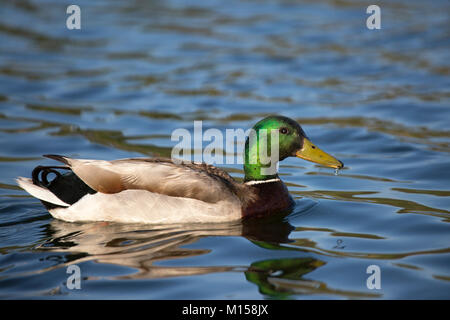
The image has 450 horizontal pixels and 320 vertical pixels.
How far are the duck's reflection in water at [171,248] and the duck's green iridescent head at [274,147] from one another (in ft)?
1.71

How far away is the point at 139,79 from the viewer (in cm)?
1262

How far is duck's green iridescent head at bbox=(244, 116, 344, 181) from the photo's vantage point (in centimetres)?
649

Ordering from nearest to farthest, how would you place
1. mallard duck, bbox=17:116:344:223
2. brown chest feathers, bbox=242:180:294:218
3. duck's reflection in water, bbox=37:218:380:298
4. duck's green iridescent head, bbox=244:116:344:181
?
duck's reflection in water, bbox=37:218:380:298 < mallard duck, bbox=17:116:344:223 < brown chest feathers, bbox=242:180:294:218 < duck's green iridescent head, bbox=244:116:344:181

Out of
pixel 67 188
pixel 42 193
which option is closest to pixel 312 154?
pixel 67 188

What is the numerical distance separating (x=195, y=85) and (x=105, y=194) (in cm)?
631

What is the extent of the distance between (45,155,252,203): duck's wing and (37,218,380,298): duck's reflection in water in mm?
304

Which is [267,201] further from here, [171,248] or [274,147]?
[171,248]

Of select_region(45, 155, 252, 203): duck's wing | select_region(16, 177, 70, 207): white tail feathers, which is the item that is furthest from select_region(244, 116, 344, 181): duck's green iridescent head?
select_region(16, 177, 70, 207): white tail feathers

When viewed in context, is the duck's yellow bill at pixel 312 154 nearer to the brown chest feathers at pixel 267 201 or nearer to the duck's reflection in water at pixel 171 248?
the brown chest feathers at pixel 267 201

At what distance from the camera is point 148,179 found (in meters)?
6.15

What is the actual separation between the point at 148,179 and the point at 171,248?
85 cm

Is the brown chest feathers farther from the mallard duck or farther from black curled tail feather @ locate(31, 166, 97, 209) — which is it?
black curled tail feather @ locate(31, 166, 97, 209)

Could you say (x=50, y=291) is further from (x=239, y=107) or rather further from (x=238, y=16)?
(x=238, y=16)
